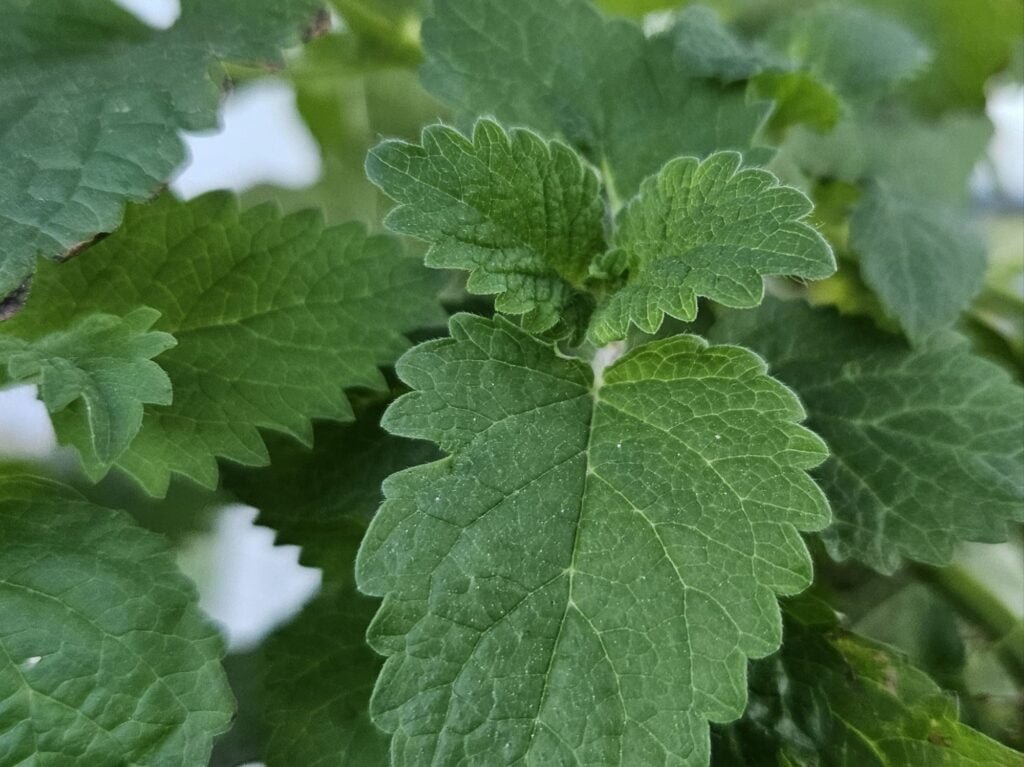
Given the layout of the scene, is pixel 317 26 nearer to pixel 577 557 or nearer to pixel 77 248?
pixel 77 248

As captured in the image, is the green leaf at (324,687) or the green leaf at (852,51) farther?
the green leaf at (852,51)

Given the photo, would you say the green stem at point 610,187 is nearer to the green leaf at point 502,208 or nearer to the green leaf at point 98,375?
the green leaf at point 502,208

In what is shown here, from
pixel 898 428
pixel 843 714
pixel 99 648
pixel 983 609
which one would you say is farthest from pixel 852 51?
pixel 99 648

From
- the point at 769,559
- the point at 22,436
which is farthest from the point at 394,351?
the point at 22,436

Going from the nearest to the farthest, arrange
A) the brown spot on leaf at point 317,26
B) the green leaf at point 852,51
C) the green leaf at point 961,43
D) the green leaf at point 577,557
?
the green leaf at point 577,557, the brown spot on leaf at point 317,26, the green leaf at point 852,51, the green leaf at point 961,43

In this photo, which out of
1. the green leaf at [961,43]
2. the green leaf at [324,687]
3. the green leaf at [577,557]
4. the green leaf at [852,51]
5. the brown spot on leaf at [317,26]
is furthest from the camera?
the green leaf at [961,43]

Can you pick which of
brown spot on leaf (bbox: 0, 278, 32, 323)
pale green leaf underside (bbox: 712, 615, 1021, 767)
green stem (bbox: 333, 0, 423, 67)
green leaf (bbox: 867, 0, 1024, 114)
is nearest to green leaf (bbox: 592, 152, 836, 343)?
pale green leaf underside (bbox: 712, 615, 1021, 767)

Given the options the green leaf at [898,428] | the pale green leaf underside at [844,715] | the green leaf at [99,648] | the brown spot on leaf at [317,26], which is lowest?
the green leaf at [99,648]

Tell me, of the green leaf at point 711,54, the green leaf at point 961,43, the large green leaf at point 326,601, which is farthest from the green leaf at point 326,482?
the green leaf at point 961,43
